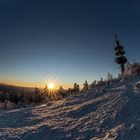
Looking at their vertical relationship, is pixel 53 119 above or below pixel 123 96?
below

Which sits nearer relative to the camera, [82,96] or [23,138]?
[23,138]

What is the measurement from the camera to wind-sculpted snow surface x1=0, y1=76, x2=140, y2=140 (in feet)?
66.1

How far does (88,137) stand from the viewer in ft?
66.6

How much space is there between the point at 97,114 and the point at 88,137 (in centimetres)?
496

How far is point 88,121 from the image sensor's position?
78.0 feet

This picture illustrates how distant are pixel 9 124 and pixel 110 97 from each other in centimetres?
1151

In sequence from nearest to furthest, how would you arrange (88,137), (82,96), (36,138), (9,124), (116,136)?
(116,136) < (88,137) < (36,138) < (9,124) < (82,96)

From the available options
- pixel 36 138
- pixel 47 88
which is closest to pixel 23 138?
pixel 36 138

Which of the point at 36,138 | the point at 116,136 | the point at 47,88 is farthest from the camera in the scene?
the point at 47,88

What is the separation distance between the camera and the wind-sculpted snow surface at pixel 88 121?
20.1 metres

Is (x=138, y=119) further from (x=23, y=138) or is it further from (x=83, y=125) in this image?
(x=23, y=138)

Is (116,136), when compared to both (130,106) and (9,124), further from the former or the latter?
(9,124)

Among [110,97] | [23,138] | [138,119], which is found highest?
[110,97]

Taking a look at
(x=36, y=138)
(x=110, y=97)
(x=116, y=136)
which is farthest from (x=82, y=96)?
(x=116, y=136)
